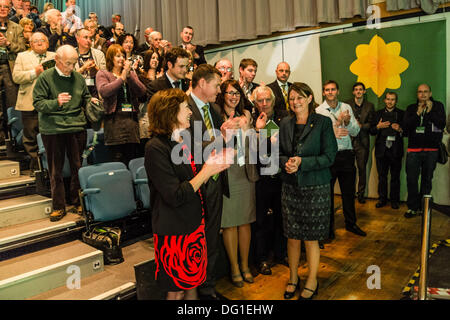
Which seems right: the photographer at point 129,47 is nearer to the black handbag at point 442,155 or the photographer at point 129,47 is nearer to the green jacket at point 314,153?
the green jacket at point 314,153

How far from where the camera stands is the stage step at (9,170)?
3514 millimetres

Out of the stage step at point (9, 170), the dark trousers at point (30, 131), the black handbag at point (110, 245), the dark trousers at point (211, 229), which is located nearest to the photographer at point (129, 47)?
the dark trousers at point (30, 131)

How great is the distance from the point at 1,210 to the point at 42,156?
70cm

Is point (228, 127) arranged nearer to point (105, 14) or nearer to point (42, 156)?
point (42, 156)

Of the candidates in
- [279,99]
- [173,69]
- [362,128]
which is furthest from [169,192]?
[362,128]

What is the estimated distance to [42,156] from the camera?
11.3 ft

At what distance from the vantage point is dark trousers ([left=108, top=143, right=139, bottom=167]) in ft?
11.4

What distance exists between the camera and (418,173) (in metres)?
4.41

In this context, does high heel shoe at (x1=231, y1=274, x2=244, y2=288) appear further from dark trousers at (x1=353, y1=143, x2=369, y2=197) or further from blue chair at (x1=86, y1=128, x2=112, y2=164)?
dark trousers at (x1=353, y1=143, x2=369, y2=197)

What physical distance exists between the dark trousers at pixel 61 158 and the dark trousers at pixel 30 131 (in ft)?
2.31

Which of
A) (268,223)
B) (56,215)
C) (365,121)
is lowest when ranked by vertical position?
(268,223)

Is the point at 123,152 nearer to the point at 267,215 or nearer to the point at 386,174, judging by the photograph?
the point at 267,215

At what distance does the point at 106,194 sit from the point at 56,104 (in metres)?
A: 0.86

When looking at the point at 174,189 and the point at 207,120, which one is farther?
the point at 207,120
